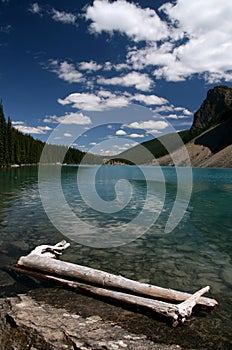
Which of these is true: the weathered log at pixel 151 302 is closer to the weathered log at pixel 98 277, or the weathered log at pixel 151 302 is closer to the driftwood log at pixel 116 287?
the driftwood log at pixel 116 287

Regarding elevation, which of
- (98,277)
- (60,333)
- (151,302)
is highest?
(98,277)

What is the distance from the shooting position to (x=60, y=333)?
20.8 feet

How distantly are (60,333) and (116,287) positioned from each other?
2.42 meters

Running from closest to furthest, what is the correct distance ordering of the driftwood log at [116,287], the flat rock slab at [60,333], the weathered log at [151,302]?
the flat rock slab at [60,333]
the weathered log at [151,302]
the driftwood log at [116,287]

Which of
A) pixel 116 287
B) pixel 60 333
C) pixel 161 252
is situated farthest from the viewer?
pixel 161 252

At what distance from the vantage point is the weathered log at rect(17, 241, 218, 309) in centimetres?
782

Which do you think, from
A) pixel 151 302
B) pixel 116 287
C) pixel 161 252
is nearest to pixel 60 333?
pixel 116 287

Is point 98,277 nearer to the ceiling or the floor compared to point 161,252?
nearer to the ceiling

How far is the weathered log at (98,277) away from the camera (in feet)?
25.7

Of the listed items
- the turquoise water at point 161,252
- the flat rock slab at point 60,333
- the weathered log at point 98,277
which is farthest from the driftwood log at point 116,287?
the flat rock slab at point 60,333

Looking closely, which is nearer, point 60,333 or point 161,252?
point 60,333

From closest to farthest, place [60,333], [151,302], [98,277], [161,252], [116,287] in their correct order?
[60,333] → [151,302] → [116,287] → [98,277] → [161,252]

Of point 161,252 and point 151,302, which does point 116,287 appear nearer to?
point 151,302

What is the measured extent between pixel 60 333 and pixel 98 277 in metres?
2.50
